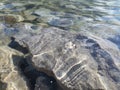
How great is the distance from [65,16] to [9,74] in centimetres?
421

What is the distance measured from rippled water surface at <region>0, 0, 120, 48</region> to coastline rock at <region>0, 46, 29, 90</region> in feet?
5.09

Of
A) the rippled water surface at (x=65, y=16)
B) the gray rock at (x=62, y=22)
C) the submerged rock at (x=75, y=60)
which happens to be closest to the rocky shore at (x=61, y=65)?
the submerged rock at (x=75, y=60)

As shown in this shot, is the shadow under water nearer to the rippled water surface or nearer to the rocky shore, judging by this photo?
the rocky shore

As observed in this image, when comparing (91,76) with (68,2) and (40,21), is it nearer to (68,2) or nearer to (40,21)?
(40,21)

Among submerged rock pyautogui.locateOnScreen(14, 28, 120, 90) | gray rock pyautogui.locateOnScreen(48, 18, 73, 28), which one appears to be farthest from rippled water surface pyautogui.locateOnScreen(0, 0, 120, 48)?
submerged rock pyautogui.locateOnScreen(14, 28, 120, 90)

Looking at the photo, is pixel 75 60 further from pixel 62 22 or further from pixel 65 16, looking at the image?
pixel 65 16

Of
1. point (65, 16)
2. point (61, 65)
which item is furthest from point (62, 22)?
point (61, 65)

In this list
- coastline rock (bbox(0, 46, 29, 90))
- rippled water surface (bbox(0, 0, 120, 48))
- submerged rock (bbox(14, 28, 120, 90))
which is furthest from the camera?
rippled water surface (bbox(0, 0, 120, 48))

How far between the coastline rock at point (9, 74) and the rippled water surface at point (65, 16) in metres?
1.55

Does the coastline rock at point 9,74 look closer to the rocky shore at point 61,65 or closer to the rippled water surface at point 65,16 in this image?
the rocky shore at point 61,65

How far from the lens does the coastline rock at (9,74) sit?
5019 millimetres

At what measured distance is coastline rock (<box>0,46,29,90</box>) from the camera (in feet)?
16.5

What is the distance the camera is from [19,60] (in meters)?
5.77

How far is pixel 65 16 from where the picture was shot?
903 cm
